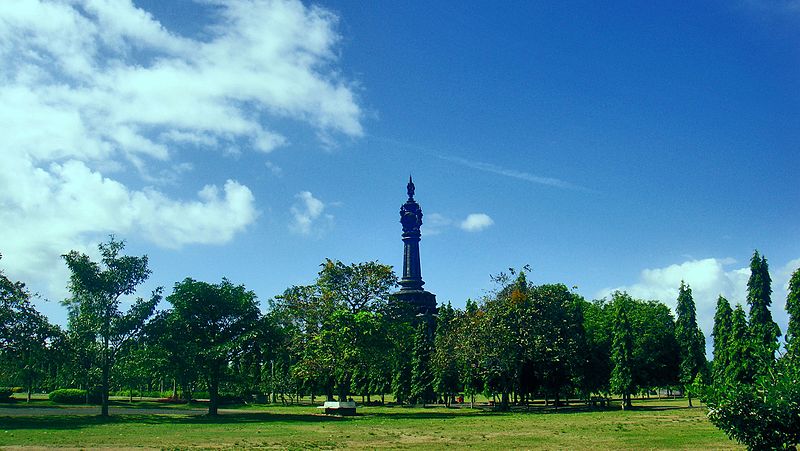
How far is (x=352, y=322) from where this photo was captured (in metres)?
57.9

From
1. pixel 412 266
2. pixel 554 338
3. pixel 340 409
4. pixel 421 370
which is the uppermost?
pixel 412 266

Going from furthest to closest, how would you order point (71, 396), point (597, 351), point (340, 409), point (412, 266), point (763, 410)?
point (412, 266) < point (597, 351) < point (71, 396) < point (340, 409) < point (763, 410)

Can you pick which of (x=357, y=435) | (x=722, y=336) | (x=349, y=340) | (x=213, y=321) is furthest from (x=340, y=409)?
(x=722, y=336)

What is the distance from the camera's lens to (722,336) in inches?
2724

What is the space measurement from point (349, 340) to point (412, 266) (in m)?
82.5

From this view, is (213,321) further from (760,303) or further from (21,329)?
(760,303)

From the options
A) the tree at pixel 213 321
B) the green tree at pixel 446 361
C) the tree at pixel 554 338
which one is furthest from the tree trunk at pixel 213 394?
the tree at pixel 554 338

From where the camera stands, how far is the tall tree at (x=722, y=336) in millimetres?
67188

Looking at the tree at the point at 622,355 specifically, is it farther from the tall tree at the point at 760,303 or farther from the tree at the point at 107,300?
the tree at the point at 107,300

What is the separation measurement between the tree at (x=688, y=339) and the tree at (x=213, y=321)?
56.1 m

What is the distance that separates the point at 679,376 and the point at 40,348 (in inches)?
2949

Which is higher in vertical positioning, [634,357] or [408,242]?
[408,242]

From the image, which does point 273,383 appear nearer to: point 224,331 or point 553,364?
point 224,331

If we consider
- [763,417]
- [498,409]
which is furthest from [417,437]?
[498,409]
